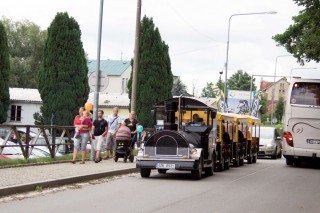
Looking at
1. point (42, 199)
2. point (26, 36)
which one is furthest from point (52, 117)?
point (26, 36)

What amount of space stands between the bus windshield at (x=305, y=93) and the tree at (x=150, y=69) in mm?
27321

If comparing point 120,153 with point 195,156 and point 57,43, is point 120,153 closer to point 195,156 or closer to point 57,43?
point 195,156

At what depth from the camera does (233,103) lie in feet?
257

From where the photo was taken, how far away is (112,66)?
103m

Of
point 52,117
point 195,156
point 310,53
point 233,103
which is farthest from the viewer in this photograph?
point 233,103

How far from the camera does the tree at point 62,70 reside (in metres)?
50.7

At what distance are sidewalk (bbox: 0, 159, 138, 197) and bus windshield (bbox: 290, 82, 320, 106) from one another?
8.48 m

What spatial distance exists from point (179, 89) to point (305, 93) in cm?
4928

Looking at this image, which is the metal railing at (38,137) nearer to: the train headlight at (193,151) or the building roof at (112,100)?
the train headlight at (193,151)

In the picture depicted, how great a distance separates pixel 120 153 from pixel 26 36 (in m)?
72.4

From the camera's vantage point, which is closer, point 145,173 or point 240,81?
point 145,173

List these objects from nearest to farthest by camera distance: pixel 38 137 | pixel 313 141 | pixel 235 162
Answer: pixel 38 137 → pixel 313 141 → pixel 235 162

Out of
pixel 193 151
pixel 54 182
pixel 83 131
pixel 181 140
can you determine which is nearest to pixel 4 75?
pixel 83 131

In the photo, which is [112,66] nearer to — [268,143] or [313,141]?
[268,143]
